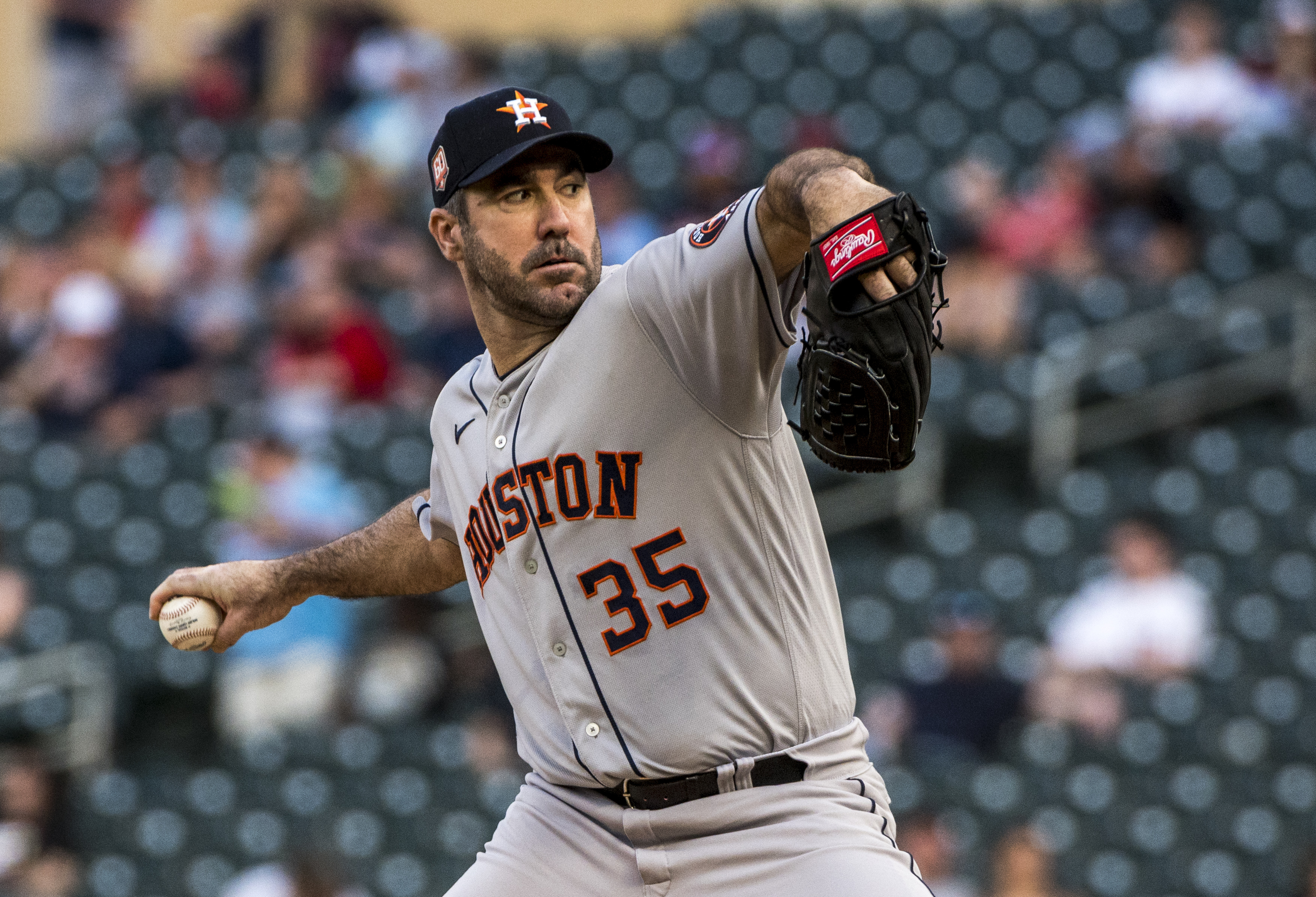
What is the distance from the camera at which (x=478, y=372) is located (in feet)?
10.0

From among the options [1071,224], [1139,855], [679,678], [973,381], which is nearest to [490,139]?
[679,678]

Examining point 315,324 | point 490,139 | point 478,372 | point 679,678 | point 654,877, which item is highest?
point 315,324

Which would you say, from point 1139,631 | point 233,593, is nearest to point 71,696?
point 1139,631

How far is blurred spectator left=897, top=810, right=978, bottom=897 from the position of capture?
19.1ft

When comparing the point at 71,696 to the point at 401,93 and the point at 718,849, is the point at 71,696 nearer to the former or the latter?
the point at 401,93

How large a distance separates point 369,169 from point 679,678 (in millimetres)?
7416

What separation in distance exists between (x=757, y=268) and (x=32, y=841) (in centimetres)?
537

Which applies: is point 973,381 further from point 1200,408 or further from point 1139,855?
point 1139,855

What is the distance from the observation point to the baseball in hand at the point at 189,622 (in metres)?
3.17

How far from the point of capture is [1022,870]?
5934 millimetres

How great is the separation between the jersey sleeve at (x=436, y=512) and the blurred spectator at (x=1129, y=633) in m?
4.16

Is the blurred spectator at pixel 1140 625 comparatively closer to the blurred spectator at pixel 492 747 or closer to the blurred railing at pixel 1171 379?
the blurred railing at pixel 1171 379

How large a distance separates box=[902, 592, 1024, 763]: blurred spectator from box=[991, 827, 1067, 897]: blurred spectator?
2.15ft

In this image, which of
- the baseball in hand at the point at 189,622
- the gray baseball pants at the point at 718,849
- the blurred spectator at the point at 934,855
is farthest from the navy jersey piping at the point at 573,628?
the blurred spectator at the point at 934,855
